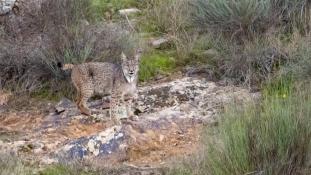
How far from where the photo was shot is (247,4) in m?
8.83

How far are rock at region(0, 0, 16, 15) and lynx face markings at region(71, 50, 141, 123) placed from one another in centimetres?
212

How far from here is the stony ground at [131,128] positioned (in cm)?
606

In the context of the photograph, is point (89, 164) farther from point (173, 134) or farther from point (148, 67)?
point (148, 67)

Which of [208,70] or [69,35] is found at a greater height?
[69,35]

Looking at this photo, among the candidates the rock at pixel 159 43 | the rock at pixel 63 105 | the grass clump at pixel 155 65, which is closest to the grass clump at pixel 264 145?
the rock at pixel 63 105

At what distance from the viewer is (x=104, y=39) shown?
8383mm

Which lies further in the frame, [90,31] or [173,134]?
[90,31]

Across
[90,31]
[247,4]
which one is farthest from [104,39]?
[247,4]

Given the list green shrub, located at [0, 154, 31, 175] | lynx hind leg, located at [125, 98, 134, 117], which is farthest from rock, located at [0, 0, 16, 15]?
green shrub, located at [0, 154, 31, 175]

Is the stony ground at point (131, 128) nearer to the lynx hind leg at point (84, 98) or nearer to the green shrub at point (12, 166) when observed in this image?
the lynx hind leg at point (84, 98)

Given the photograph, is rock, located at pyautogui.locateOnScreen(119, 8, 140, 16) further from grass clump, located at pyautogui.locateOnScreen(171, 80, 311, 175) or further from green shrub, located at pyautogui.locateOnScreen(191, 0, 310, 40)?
grass clump, located at pyautogui.locateOnScreen(171, 80, 311, 175)

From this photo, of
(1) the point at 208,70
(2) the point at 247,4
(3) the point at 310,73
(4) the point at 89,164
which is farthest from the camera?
(2) the point at 247,4

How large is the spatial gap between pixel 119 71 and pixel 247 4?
2.41 metres

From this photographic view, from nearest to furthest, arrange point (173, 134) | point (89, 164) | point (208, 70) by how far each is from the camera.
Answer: point (89, 164) → point (173, 134) → point (208, 70)
